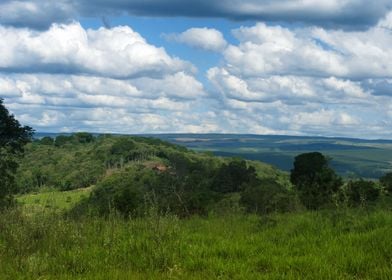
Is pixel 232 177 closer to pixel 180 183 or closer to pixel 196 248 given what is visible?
pixel 180 183

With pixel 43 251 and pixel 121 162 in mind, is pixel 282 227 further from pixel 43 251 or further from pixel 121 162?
pixel 121 162

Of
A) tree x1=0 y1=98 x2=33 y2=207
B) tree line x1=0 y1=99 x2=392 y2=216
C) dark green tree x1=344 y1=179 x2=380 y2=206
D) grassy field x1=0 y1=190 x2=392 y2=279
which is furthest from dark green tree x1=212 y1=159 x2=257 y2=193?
grassy field x1=0 y1=190 x2=392 y2=279

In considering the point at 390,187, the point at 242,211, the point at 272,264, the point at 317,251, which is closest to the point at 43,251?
the point at 272,264

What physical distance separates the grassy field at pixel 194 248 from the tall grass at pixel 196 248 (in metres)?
0.02

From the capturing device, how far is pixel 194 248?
9305 mm

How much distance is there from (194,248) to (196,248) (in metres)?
0.04

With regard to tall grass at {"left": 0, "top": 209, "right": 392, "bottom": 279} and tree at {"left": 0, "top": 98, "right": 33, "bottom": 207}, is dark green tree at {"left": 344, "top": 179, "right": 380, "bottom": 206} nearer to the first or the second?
tall grass at {"left": 0, "top": 209, "right": 392, "bottom": 279}

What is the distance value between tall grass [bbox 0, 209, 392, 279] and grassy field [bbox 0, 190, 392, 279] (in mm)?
16

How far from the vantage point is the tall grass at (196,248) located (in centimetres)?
804

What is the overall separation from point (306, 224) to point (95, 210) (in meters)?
5.62

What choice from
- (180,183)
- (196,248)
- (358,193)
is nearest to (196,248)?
(196,248)

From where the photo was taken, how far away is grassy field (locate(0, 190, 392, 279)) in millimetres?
8039

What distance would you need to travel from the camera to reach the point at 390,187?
20.2 m

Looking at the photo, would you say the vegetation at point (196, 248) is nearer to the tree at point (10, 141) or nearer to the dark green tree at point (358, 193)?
the dark green tree at point (358, 193)
